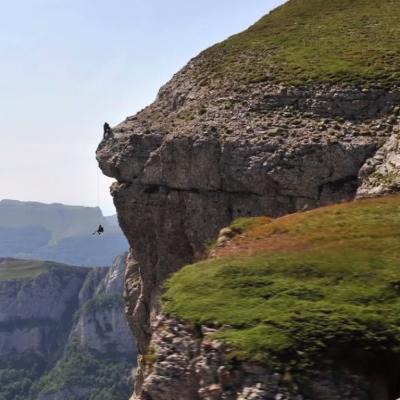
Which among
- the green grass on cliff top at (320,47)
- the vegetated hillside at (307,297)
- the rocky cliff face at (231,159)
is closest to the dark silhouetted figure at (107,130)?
the rocky cliff face at (231,159)

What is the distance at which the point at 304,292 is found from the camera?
84.8 ft

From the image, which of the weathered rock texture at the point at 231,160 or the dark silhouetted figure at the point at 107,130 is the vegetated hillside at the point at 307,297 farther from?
the dark silhouetted figure at the point at 107,130

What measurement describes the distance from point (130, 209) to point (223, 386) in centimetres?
4666

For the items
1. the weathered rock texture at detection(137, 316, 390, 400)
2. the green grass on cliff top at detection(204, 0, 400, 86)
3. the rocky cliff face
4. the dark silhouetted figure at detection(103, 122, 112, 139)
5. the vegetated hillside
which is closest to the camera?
the weathered rock texture at detection(137, 316, 390, 400)

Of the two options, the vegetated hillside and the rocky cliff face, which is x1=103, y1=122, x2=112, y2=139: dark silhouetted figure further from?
the vegetated hillside

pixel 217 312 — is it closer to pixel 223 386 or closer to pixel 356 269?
pixel 223 386

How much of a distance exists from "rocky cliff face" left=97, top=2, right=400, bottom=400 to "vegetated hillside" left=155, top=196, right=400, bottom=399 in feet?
47.8

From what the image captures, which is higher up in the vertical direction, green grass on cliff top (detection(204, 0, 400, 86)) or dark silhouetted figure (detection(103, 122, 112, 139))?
green grass on cliff top (detection(204, 0, 400, 86))

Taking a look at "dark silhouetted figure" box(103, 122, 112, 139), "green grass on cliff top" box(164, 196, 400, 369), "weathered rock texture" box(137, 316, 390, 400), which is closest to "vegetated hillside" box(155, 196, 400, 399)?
"green grass on cliff top" box(164, 196, 400, 369)

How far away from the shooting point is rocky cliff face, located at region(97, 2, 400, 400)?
54312 millimetres

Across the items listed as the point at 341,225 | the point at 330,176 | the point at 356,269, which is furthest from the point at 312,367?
the point at 330,176

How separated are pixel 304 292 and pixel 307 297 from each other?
16.7 inches

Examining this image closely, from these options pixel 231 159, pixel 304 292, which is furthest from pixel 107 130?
pixel 304 292

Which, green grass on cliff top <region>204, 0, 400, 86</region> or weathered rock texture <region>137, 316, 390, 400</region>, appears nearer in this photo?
weathered rock texture <region>137, 316, 390, 400</region>
